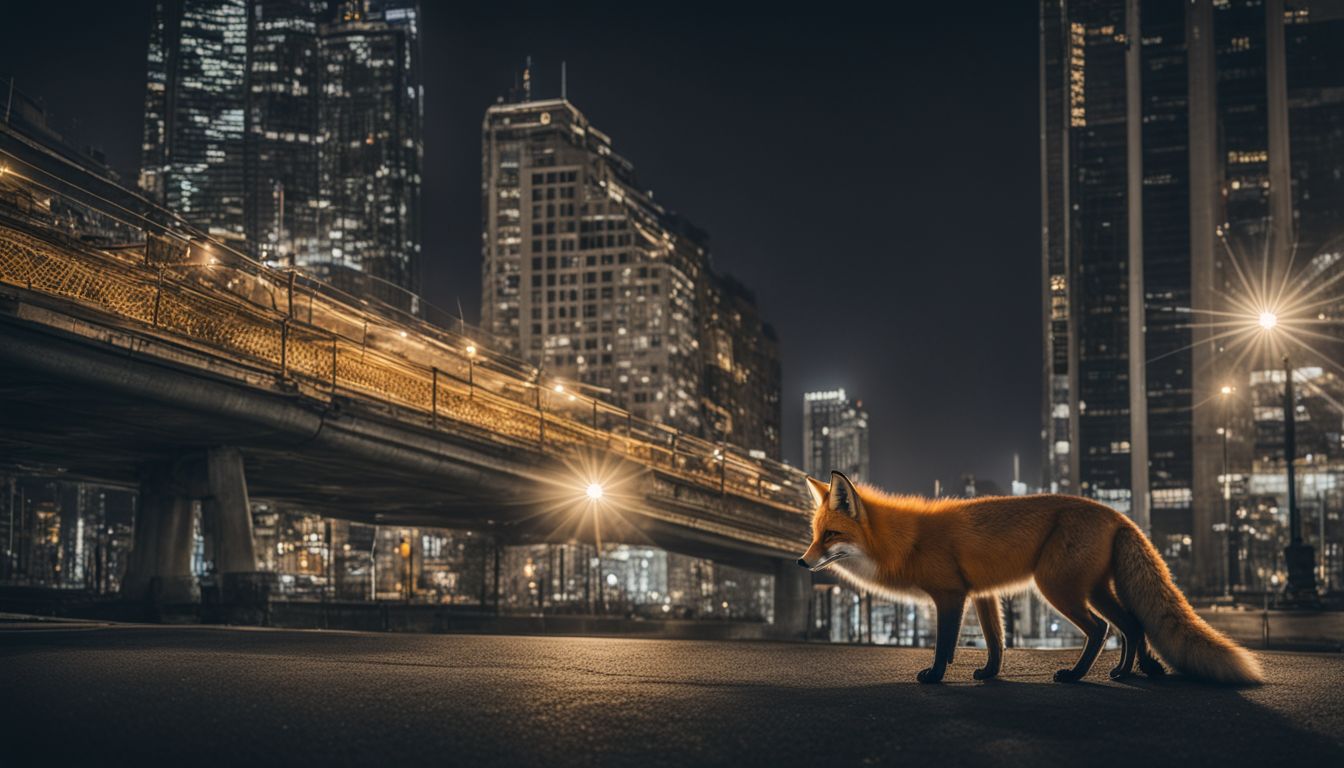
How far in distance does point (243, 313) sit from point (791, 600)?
204 ft

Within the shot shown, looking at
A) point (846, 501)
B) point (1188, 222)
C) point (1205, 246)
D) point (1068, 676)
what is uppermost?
point (1188, 222)

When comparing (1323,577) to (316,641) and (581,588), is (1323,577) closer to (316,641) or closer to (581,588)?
(316,641)

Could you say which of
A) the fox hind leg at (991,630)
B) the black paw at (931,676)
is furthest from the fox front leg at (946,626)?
the fox hind leg at (991,630)

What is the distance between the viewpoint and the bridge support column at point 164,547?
141 ft

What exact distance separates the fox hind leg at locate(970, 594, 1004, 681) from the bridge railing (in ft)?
85.5

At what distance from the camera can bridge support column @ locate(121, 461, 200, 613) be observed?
42.9 meters

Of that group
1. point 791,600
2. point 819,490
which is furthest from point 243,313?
point 791,600

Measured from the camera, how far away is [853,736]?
6410 millimetres

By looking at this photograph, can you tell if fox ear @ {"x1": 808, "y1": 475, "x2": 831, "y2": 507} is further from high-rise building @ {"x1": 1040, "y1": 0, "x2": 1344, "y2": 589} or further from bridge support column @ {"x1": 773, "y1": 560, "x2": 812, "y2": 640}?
high-rise building @ {"x1": 1040, "y1": 0, "x2": 1344, "y2": 589}

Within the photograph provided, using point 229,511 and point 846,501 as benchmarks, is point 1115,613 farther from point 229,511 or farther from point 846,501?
point 229,511

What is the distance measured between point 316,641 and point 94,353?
59.4ft

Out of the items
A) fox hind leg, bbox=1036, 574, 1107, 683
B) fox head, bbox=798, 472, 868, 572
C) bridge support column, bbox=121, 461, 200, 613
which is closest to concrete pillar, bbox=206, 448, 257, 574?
bridge support column, bbox=121, 461, 200, 613

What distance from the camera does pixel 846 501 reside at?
8.98 metres

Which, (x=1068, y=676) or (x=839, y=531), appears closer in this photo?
(x=839, y=531)
